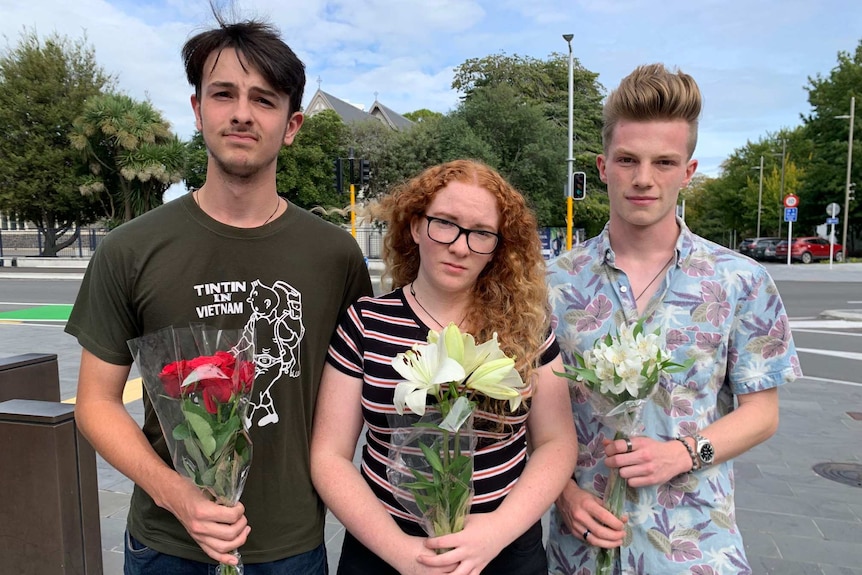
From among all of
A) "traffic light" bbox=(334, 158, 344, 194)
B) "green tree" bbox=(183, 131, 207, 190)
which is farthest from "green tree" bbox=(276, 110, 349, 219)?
"traffic light" bbox=(334, 158, 344, 194)

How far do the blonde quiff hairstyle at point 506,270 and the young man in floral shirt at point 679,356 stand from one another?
25 cm

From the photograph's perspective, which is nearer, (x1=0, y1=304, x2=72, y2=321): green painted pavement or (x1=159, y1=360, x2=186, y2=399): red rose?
(x1=159, y1=360, x2=186, y2=399): red rose

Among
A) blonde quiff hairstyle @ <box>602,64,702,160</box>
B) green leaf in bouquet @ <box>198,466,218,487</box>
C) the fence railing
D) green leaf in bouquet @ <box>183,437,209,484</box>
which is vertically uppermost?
blonde quiff hairstyle @ <box>602,64,702,160</box>

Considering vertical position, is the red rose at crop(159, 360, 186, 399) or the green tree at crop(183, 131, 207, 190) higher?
the green tree at crop(183, 131, 207, 190)

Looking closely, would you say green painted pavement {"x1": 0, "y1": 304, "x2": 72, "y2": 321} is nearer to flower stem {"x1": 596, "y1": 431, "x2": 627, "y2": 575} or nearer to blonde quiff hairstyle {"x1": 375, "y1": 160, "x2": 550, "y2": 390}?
blonde quiff hairstyle {"x1": 375, "y1": 160, "x2": 550, "y2": 390}

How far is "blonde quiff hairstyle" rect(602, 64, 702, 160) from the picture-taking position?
1879mm

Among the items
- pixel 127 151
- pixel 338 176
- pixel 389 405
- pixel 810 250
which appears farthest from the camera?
pixel 810 250

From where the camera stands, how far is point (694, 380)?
1928 millimetres

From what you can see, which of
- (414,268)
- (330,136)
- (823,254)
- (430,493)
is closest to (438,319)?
(414,268)

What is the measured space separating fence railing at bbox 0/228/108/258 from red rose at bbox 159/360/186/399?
115 feet

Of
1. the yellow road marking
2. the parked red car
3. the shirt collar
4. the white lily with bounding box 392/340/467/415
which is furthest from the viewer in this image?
the parked red car

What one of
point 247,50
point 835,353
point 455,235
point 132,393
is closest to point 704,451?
point 455,235

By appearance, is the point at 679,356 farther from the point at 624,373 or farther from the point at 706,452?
the point at 624,373

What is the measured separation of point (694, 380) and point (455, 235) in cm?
92
